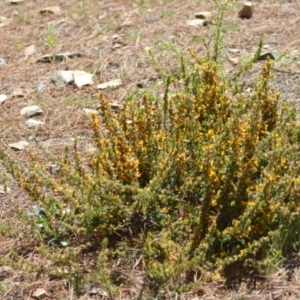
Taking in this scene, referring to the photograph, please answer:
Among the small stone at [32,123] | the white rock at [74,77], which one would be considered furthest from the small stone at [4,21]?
the small stone at [32,123]

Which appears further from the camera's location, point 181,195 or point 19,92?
point 19,92

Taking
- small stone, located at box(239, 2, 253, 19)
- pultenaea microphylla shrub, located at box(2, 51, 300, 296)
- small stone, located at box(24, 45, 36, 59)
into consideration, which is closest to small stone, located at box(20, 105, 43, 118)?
small stone, located at box(24, 45, 36, 59)

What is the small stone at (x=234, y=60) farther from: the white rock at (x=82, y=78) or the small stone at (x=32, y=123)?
the small stone at (x=32, y=123)

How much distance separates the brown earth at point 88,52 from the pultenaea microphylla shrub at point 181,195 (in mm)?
256

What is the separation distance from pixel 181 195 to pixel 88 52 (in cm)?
216

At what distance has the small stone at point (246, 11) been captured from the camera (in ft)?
16.5

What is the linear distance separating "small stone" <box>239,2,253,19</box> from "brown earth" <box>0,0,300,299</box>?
0.18ft

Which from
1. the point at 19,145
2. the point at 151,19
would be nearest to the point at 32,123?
the point at 19,145

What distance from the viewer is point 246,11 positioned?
507cm

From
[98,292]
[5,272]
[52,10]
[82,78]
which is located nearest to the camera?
[98,292]

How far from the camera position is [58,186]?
2836 mm

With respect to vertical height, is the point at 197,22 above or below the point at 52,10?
above

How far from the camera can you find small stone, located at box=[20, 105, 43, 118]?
4.09 meters

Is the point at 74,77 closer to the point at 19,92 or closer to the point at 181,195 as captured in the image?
the point at 19,92
